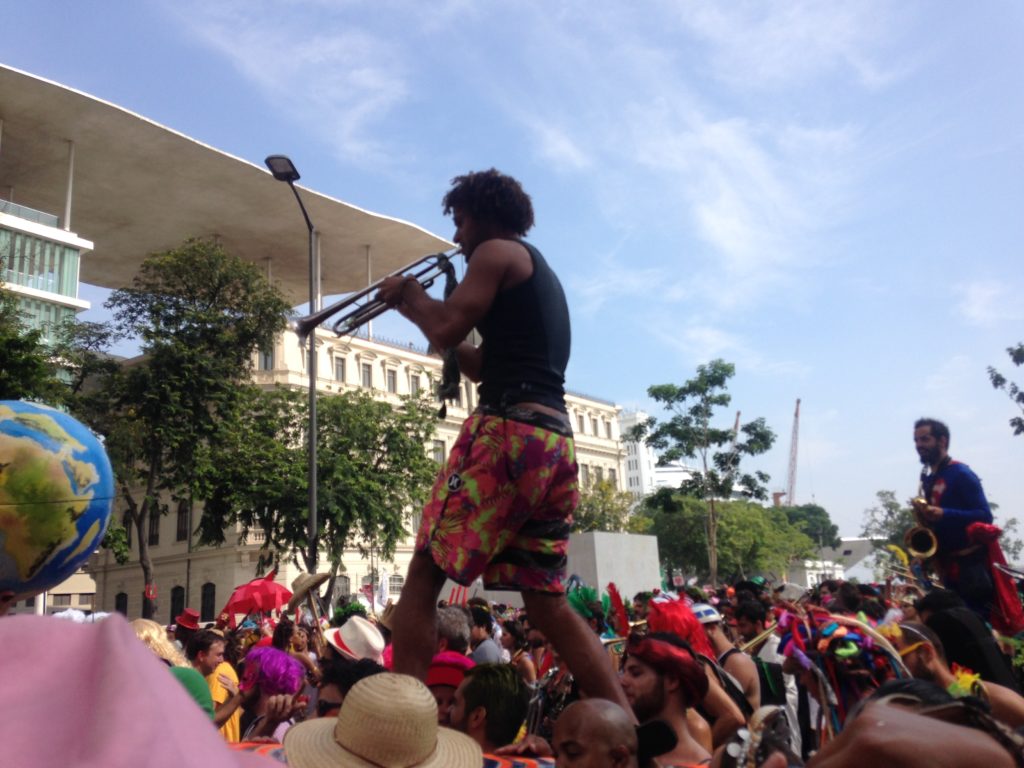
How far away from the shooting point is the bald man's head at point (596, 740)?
2410mm

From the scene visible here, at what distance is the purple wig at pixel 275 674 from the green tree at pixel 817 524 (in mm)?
139383

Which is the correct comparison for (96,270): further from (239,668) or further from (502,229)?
(502,229)

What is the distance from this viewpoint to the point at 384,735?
2059 mm

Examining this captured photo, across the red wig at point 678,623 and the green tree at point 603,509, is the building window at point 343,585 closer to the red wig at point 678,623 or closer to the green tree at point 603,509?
the green tree at point 603,509

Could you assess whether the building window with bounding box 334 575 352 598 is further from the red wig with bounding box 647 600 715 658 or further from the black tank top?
the black tank top

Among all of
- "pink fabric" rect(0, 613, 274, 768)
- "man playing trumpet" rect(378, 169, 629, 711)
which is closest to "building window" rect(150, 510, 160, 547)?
"man playing trumpet" rect(378, 169, 629, 711)

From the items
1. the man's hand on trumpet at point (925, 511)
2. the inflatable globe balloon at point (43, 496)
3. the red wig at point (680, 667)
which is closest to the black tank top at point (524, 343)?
the red wig at point (680, 667)

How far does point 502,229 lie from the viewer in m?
3.55

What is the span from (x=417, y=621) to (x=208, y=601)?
48.6 meters

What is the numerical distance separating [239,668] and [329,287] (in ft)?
164

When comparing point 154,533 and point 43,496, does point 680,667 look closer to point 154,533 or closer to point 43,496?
point 43,496

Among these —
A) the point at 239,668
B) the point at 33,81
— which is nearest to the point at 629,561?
the point at 239,668

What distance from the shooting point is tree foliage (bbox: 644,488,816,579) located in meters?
63.7

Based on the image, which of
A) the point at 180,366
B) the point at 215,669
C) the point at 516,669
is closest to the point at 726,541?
the point at 180,366
